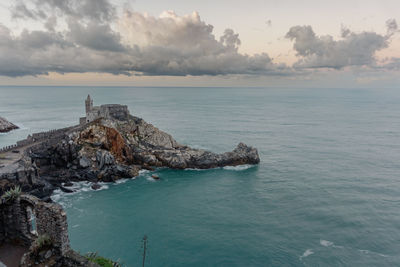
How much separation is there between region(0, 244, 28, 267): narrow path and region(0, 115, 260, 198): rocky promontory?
34437 millimetres

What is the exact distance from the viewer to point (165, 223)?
136 feet

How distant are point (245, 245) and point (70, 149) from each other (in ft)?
152

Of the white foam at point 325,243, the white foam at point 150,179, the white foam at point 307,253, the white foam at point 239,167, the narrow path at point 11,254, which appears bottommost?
the white foam at point 307,253

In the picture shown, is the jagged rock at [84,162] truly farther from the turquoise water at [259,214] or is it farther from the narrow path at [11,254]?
the narrow path at [11,254]

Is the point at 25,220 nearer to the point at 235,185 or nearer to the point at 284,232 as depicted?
the point at 284,232

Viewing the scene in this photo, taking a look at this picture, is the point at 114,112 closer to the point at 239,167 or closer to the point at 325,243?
the point at 239,167

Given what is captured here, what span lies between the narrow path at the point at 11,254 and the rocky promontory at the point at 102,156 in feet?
113

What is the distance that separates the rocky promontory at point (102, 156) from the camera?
5388 centimetres

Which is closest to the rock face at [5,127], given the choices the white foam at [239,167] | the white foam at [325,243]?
the white foam at [239,167]

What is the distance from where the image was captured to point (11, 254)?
17.1 meters

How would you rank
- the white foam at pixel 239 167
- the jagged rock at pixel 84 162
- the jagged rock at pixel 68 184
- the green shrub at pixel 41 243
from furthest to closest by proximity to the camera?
the white foam at pixel 239 167
the jagged rock at pixel 84 162
the jagged rock at pixel 68 184
the green shrub at pixel 41 243

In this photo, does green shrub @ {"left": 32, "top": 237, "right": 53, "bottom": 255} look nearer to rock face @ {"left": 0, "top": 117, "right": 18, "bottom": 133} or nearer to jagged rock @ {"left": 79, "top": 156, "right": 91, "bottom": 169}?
jagged rock @ {"left": 79, "top": 156, "right": 91, "bottom": 169}

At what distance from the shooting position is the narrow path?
1620 centimetres

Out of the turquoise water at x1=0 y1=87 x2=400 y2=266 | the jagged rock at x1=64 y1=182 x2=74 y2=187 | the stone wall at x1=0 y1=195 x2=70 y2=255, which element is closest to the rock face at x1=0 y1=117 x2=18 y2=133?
the jagged rock at x1=64 y1=182 x2=74 y2=187
